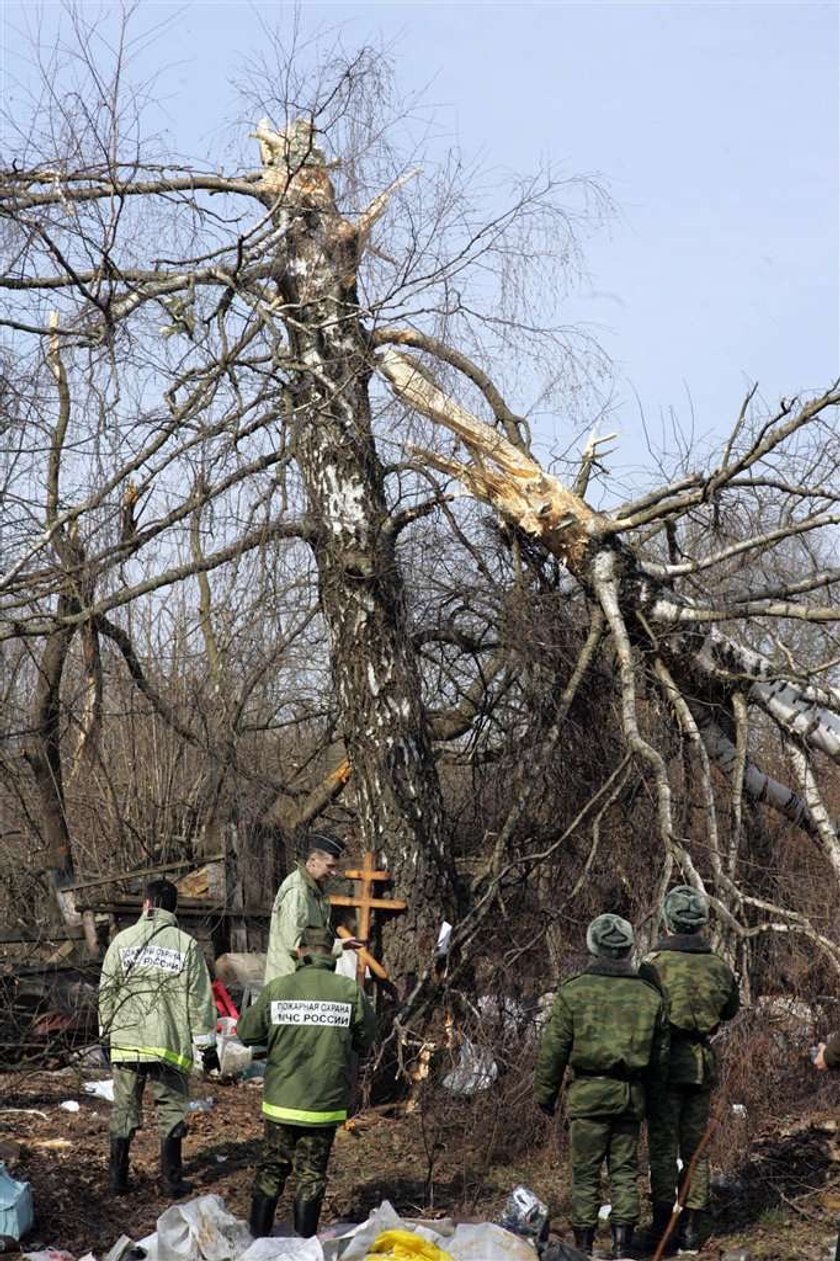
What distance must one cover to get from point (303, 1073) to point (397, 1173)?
5.77 feet

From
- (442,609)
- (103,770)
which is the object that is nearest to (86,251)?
(442,609)

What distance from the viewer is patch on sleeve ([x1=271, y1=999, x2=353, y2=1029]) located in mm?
6844

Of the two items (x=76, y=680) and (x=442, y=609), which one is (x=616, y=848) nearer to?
(x=442, y=609)

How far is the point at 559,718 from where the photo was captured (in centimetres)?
975

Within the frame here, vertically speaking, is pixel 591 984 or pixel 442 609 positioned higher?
pixel 442 609

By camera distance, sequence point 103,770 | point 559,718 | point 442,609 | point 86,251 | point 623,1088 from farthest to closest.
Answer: point 103,770 → point 442,609 → point 559,718 → point 86,251 → point 623,1088

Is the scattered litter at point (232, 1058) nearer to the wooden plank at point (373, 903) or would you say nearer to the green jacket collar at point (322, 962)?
the wooden plank at point (373, 903)

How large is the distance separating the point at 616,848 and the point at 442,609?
1.96m

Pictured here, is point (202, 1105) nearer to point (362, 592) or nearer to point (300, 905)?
point (300, 905)

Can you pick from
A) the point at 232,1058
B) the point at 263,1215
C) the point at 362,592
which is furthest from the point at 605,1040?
the point at 232,1058

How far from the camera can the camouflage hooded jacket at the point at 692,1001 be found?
7.18 m

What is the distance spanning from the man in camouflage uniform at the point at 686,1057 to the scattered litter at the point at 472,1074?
155 centimetres

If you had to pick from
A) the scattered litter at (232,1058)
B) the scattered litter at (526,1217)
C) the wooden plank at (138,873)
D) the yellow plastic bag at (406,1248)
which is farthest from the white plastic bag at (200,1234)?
the wooden plank at (138,873)

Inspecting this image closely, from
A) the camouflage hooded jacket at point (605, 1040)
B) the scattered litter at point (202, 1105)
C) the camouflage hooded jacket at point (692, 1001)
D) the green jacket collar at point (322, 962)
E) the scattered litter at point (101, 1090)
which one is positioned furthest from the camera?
the scattered litter at point (101, 1090)
